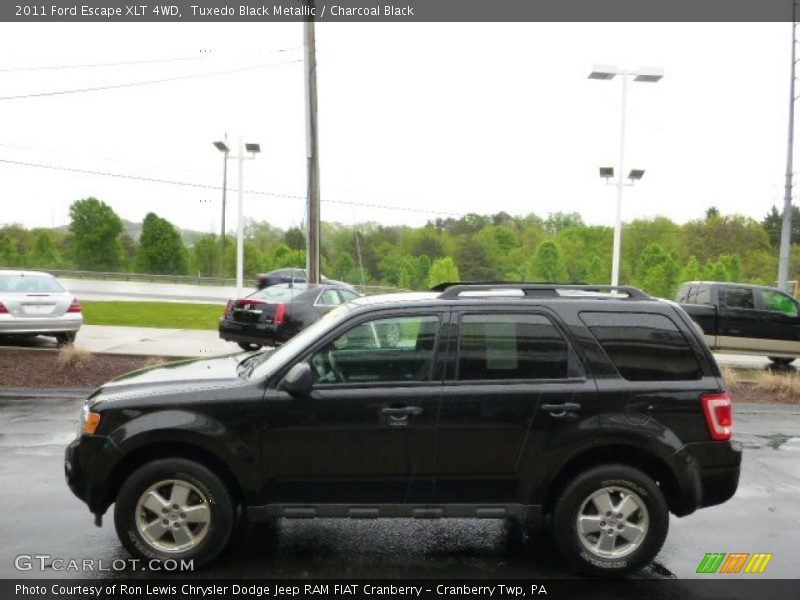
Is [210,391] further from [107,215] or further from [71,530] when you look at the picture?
[107,215]

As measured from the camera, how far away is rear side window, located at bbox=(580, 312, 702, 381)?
4.46m

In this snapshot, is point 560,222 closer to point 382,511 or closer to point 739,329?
point 739,329

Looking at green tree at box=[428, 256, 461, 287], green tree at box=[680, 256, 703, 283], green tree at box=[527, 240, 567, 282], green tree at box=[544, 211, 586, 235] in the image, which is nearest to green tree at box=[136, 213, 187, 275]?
green tree at box=[544, 211, 586, 235]

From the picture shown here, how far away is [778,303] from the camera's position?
1522 centimetres

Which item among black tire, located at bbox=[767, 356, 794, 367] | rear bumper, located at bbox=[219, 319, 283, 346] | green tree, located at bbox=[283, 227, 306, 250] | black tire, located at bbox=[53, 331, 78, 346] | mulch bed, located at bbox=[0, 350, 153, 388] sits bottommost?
black tire, located at bbox=[767, 356, 794, 367]

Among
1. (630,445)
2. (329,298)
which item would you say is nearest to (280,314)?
(329,298)

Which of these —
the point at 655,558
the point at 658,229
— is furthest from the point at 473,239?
the point at 655,558

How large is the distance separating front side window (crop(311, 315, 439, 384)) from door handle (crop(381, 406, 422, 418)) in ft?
0.61

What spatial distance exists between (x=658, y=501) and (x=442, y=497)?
1.32m

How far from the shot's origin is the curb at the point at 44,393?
1005 cm

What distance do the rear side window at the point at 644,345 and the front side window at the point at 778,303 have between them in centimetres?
1221

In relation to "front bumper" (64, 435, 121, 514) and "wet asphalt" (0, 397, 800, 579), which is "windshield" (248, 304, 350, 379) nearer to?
"front bumper" (64, 435, 121, 514)

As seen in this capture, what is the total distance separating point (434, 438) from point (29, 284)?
446 inches

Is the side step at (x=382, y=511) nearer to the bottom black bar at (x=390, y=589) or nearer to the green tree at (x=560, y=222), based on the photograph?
the bottom black bar at (x=390, y=589)
